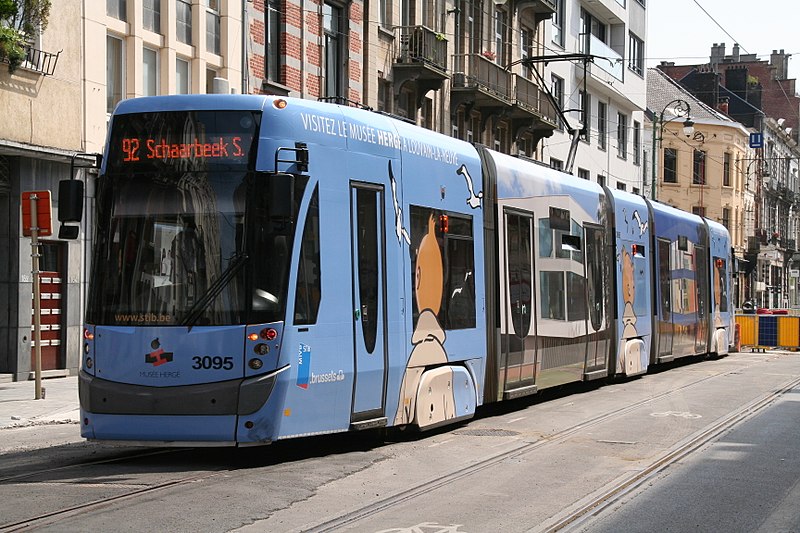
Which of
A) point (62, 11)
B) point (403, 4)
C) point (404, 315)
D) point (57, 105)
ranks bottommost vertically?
point (404, 315)

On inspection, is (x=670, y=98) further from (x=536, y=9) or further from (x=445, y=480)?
(x=445, y=480)

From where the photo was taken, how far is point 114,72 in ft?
75.1

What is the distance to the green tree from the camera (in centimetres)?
1959

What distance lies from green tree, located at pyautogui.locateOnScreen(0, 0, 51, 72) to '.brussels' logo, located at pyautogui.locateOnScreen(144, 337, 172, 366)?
35.9 feet

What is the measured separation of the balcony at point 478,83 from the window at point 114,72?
13416 mm

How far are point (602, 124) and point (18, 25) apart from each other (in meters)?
32.4

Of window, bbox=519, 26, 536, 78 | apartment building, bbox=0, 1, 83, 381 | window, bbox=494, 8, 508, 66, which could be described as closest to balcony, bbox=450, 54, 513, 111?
window, bbox=494, 8, 508, 66

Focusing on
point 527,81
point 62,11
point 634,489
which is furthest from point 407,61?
point 634,489

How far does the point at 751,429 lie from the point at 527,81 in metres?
25.6

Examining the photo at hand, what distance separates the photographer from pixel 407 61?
1231 inches

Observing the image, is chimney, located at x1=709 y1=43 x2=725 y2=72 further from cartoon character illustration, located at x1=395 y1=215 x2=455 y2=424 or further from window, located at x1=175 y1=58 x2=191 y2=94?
cartoon character illustration, located at x1=395 y1=215 x2=455 y2=424

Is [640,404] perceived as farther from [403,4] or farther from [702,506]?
[403,4]

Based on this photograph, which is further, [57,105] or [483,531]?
[57,105]

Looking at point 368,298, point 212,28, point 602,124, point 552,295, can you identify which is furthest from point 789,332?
point 368,298
